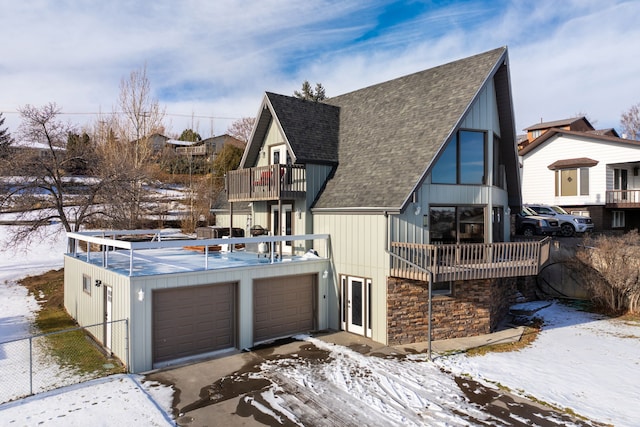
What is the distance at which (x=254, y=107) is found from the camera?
47.4 m

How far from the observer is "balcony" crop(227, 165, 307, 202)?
583 inches

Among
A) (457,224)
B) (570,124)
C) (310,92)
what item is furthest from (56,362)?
(570,124)

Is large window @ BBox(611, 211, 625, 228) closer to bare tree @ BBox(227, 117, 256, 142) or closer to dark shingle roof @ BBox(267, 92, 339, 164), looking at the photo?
dark shingle roof @ BBox(267, 92, 339, 164)

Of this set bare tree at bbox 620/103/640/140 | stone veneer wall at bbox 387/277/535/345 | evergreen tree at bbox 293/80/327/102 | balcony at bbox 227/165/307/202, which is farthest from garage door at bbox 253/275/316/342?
bare tree at bbox 620/103/640/140

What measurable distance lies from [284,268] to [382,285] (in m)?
3.27

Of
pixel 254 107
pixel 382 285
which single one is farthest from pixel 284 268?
pixel 254 107

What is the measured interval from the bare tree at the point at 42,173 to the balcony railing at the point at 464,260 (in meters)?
16.9

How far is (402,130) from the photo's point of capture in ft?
47.6

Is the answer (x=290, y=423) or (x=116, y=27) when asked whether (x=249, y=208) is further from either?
(x=290, y=423)

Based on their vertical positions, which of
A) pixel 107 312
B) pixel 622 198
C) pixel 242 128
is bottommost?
pixel 107 312

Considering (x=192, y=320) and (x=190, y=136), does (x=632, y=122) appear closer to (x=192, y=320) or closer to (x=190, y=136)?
(x=192, y=320)

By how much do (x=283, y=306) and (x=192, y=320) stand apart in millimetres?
3096

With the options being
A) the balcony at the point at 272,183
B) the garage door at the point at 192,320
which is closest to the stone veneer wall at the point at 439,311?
the garage door at the point at 192,320

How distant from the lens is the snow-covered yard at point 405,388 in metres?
8.03
